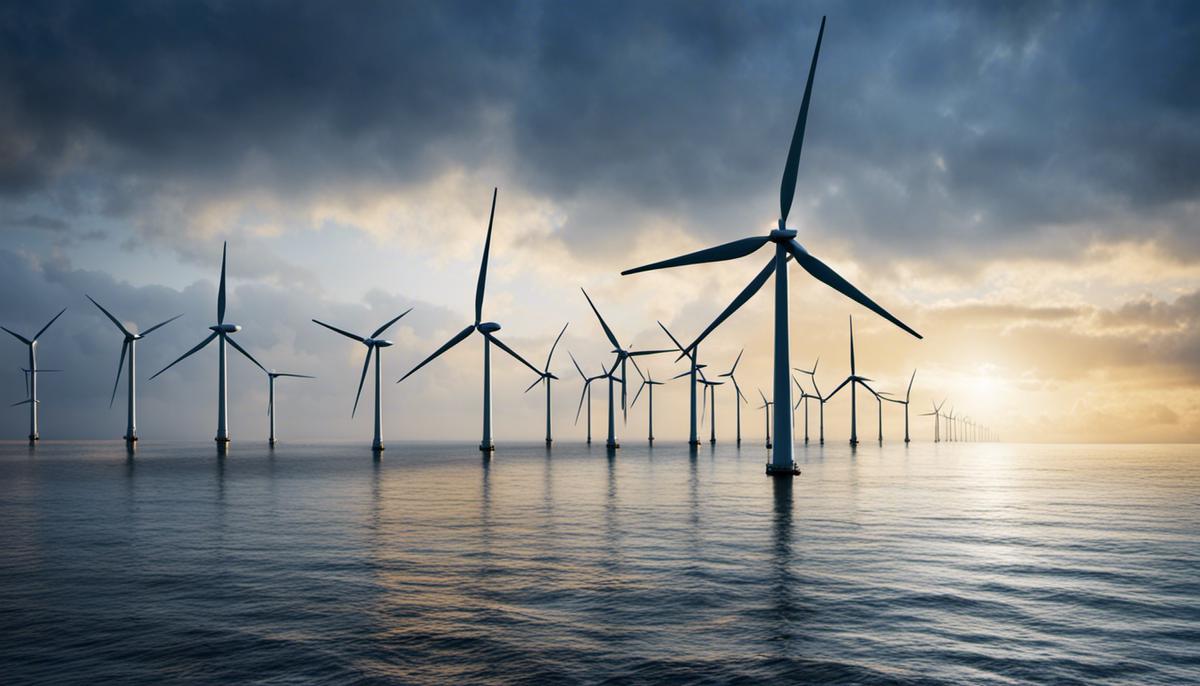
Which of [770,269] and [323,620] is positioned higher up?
[770,269]

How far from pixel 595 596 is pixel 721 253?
5931 cm

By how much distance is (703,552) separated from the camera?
3191cm

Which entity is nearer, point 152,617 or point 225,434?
point 152,617

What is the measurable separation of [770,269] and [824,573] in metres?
57.7

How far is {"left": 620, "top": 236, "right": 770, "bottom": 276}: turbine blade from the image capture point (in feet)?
244

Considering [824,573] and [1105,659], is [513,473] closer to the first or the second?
[824,573]

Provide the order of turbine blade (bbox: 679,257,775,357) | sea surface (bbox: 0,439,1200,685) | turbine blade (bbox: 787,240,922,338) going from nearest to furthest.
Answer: sea surface (bbox: 0,439,1200,685) → turbine blade (bbox: 787,240,922,338) → turbine blade (bbox: 679,257,775,357)

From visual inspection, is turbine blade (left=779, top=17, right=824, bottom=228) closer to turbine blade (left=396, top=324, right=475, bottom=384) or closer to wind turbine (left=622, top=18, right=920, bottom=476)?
wind turbine (left=622, top=18, right=920, bottom=476)

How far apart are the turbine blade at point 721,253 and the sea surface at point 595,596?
99.5ft

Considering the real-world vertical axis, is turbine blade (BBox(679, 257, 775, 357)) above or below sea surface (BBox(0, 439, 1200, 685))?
→ above

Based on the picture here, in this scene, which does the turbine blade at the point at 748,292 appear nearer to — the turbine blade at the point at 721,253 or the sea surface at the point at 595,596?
the turbine blade at the point at 721,253

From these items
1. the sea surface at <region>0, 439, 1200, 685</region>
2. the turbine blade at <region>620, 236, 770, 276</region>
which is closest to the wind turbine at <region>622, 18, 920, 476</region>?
the turbine blade at <region>620, 236, 770, 276</region>

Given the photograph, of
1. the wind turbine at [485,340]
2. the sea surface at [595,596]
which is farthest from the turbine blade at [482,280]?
the sea surface at [595,596]

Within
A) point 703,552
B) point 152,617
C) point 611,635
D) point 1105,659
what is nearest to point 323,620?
point 152,617
